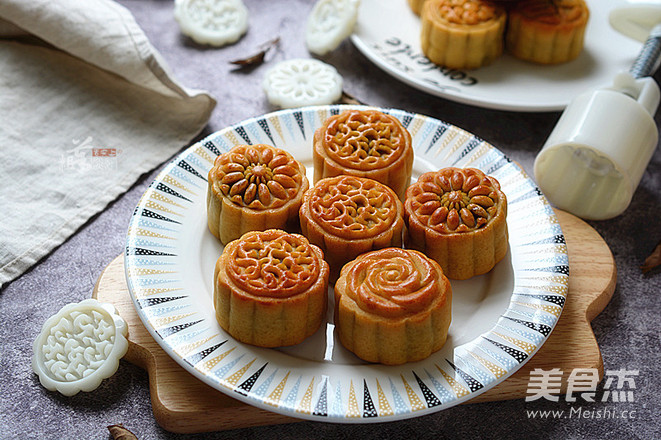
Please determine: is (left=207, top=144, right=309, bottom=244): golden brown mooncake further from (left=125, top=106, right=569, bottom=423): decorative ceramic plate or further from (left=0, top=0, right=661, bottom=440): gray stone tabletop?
(left=0, top=0, right=661, bottom=440): gray stone tabletop

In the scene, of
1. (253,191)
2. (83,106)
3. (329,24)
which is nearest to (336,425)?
(253,191)

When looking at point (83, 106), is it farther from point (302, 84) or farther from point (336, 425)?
point (336, 425)

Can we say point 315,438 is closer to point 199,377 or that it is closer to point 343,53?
point 199,377

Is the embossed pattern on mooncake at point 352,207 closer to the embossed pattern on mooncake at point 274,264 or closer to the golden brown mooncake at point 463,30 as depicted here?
the embossed pattern on mooncake at point 274,264

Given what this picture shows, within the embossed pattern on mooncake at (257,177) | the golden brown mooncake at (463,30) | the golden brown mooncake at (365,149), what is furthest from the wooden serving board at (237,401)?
the golden brown mooncake at (463,30)

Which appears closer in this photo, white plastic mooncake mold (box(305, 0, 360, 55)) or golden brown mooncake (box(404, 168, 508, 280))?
golden brown mooncake (box(404, 168, 508, 280))

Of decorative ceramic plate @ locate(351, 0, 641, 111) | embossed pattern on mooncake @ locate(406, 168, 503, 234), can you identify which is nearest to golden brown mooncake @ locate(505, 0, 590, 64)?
decorative ceramic plate @ locate(351, 0, 641, 111)

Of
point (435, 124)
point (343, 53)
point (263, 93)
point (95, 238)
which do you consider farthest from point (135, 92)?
point (435, 124)
